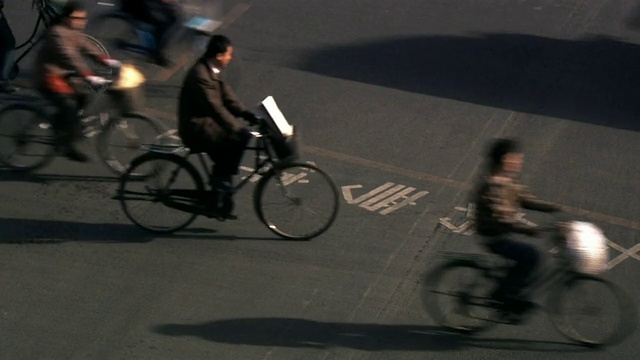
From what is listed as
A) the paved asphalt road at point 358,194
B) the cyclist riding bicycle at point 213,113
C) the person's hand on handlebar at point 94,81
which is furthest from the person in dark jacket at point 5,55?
the cyclist riding bicycle at point 213,113

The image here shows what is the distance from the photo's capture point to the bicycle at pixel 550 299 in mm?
7688

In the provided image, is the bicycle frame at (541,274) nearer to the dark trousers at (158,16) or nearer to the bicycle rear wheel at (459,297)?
the bicycle rear wheel at (459,297)

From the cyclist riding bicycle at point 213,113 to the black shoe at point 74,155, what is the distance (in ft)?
5.49

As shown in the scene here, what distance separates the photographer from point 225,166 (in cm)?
910

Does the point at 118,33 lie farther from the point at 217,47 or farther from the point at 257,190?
the point at 257,190

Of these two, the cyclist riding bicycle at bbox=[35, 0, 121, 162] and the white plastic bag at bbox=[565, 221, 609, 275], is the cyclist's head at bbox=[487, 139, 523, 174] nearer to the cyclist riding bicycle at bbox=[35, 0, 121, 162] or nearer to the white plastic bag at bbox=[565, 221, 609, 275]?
the white plastic bag at bbox=[565, 221, 609, 275]

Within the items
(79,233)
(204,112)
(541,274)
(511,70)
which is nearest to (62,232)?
(79,233)

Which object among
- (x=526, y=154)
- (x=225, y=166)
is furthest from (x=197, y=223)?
(x=526, y=154)

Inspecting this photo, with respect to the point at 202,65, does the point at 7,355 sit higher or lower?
lower

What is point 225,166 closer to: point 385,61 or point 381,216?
point 381,216

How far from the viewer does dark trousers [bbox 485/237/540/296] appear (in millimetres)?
7629

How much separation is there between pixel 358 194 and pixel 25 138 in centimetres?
319

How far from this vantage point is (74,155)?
10.2 meters

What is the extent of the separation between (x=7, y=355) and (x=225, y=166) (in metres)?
2.37
